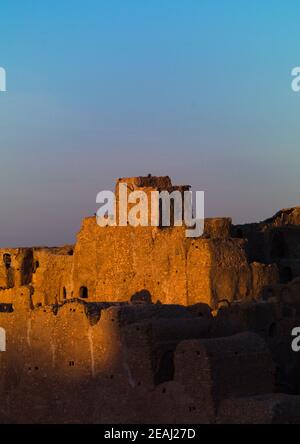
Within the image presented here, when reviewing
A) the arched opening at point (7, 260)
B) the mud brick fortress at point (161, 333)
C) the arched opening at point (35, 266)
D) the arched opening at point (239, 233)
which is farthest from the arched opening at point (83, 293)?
the arched opening at point (7, 260)

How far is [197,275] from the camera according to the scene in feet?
118

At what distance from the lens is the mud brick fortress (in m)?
26.0

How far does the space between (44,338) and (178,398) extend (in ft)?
21.7

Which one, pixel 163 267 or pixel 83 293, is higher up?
pixel 163 267

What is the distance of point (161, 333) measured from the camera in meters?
28.1

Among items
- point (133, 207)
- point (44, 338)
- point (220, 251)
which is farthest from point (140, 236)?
point (44, 338)

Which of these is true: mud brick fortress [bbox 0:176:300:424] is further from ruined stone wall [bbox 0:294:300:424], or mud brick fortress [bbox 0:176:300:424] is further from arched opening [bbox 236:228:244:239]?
arched opening [bbox 236:228:244:239]

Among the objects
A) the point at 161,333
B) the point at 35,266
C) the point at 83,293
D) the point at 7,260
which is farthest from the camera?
the point at 7,260

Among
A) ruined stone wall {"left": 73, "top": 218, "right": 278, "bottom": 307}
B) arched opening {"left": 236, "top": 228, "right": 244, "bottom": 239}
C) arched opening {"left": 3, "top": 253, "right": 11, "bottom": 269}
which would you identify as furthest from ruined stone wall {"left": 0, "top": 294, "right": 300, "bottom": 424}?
arched opening {"left": 3, "top": 253, "right": 11, "bottom": 269}

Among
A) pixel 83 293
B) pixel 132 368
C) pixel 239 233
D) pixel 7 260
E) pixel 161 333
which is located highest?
pixel 7 260

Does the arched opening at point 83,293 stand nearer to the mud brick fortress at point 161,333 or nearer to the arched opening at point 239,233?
the mud brick fortress at point 161,333

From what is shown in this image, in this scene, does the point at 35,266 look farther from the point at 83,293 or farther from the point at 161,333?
the point at 161,333

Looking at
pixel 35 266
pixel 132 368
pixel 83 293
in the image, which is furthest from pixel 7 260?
pixel 132 368

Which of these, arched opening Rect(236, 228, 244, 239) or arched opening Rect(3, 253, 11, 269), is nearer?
arched opening Rect(236, 228, 244, 239)
